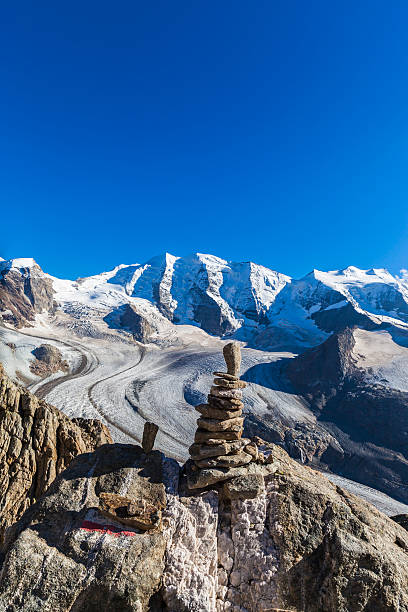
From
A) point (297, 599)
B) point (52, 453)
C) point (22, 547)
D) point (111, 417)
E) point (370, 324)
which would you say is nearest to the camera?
point (22, 547)

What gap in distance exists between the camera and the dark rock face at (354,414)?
55562 millimetres

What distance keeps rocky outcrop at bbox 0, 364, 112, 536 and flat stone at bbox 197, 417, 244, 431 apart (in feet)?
33.8

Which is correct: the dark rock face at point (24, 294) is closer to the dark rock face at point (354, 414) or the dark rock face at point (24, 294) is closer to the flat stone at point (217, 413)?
the dark rock face at point (354, 414)

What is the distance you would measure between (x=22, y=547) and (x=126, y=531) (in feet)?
7.01

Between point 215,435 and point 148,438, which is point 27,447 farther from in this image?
point 215,435

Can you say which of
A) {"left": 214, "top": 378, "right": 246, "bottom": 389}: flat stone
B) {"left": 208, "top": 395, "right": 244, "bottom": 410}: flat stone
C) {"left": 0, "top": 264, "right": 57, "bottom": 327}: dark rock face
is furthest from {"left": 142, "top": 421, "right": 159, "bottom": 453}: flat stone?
{"left": 0, "top": 264, "right": 57, "bottom": 327}: dark rock face

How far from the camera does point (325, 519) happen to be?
8055 mm

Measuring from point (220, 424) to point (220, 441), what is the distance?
61cm

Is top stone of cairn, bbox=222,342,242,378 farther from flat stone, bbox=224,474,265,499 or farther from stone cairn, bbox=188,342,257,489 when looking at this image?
flat stone, bbox=224,474,265,499

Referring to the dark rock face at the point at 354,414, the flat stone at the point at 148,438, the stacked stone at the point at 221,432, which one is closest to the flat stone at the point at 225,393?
the stacked stone at the point at 221,432

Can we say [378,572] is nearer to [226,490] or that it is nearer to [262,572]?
[262,572]

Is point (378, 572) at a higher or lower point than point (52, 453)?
higher

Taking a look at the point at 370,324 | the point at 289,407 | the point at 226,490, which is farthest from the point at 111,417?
the point at 370,324

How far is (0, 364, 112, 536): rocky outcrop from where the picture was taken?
47.6 ft
